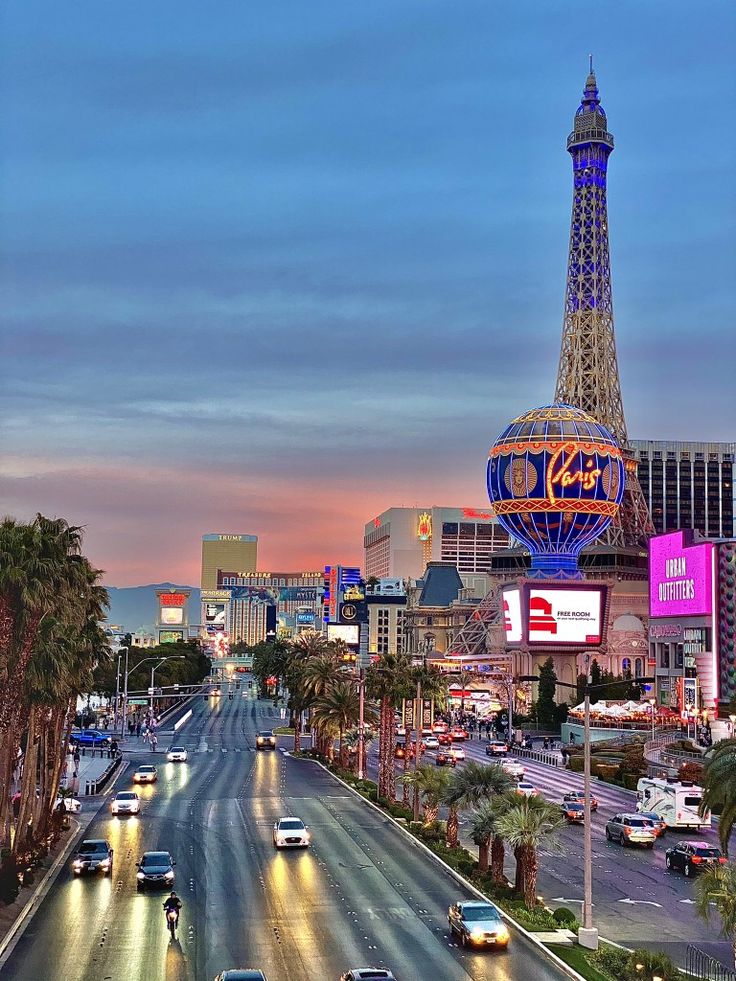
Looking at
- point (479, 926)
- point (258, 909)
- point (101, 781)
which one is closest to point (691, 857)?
point (479, 926)

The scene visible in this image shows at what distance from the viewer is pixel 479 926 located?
35.9m

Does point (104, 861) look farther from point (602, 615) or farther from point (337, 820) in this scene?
point (602, 615)

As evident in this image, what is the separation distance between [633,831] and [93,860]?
78.7 feet

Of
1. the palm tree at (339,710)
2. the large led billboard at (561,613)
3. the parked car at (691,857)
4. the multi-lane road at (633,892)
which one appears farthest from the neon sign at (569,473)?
the parked car at (691,857)

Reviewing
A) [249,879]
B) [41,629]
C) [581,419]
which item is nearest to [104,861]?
[249,879]

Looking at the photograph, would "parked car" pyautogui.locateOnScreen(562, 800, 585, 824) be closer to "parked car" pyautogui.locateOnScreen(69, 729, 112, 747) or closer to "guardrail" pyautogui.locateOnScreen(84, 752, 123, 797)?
"guardrail" pyautogui.locateOnScreen(84, 752, 123, 797)

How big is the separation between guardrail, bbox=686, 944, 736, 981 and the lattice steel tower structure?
144m

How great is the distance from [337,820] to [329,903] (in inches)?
811

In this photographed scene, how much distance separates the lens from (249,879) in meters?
45.0

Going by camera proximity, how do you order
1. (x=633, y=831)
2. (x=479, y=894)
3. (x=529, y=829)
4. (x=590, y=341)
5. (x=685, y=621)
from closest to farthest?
(x=529, y=829) < (x=479, y=894) < (x=633, y=831) < (x=685, y=621) < (x=590, y=341)

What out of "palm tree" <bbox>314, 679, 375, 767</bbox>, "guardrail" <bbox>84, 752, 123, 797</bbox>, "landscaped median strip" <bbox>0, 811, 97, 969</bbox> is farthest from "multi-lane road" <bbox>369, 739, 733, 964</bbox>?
"palm tree" <bbox>314, 679, 375, 767</bbox>

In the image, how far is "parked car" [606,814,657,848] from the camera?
56.4 m

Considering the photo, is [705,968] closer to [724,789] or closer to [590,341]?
[724,789]

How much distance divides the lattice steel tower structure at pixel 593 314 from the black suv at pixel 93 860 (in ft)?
449
